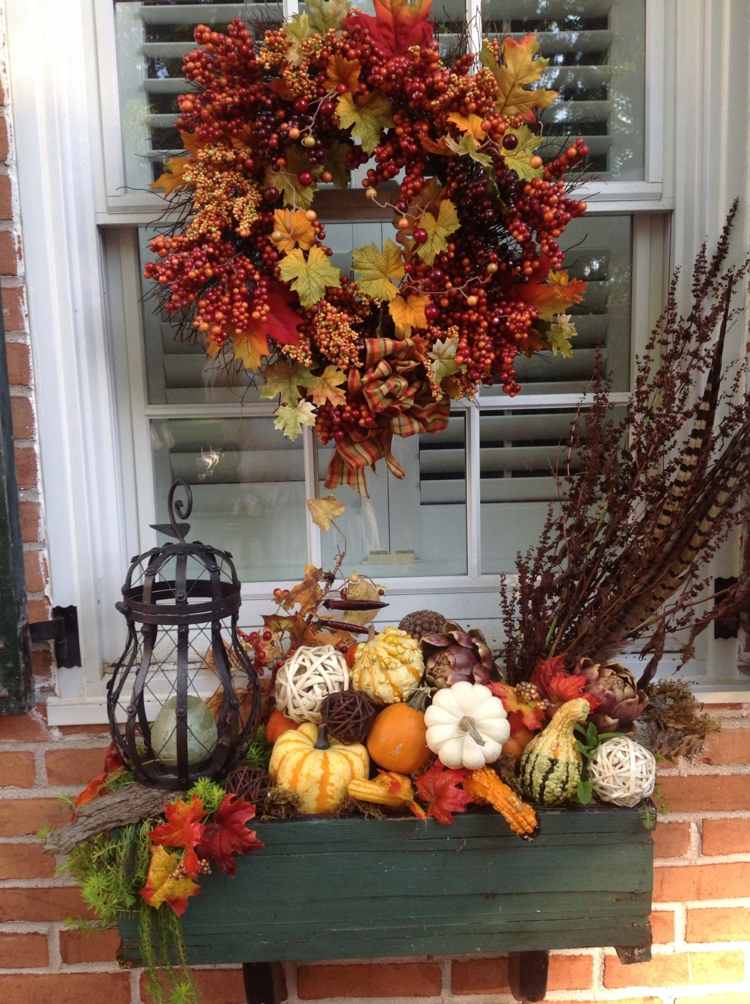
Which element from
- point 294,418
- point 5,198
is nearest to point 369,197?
point 294,418

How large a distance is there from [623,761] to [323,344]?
73 centimetres

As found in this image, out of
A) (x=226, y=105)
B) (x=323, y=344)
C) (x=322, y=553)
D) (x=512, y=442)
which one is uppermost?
(x=226, y=105)

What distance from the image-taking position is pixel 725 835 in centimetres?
143

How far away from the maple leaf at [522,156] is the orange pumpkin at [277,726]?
2.84ft

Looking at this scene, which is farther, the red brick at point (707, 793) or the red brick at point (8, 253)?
the red brick at point (707, 793)

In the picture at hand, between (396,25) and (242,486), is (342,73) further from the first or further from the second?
(242,486)

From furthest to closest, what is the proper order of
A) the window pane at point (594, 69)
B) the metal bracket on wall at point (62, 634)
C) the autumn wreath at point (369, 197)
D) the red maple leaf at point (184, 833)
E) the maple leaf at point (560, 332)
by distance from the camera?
the window pane at point (594, 69)
the metal bracket on wall at point (62, 634)
the maple leaf at point (560, 332)
the autumn wreath at point (369, 197)
the red maple leaf at point (184, 833)

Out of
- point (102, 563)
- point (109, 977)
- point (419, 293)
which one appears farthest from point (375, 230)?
point (109, 977)

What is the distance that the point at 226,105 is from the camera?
3.56 ft

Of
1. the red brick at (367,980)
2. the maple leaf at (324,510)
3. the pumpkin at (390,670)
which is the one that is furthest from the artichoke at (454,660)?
the red brick at (367,980)

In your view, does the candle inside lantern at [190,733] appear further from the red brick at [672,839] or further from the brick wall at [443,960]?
the red brick at [672,839]

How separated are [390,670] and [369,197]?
0.70 m

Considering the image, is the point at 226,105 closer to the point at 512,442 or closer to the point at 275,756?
the point at 512,442

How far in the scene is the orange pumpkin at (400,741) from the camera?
1.09m
